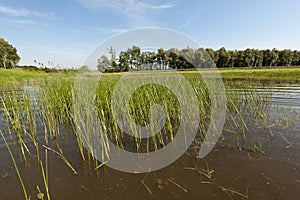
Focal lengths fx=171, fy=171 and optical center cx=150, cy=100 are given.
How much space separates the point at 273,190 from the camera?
1.89 meters

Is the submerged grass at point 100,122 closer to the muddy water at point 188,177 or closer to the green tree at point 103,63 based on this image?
the muddy water at point 188,177

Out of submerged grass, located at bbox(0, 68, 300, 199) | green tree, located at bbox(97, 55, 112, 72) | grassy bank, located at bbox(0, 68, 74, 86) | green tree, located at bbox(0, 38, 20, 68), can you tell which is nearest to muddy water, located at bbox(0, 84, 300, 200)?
submerged grass, located at bbox(0, 68, 300, 199)

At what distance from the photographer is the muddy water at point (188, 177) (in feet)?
6.24

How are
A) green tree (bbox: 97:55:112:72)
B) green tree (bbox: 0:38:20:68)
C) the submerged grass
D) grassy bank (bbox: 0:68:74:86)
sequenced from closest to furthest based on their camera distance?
the submerged grass < green tree (bbox: 97:55:112:72) < grassy bank (bbox: 0:68:74:86) < green tree (bbox: 0:38:20:68)

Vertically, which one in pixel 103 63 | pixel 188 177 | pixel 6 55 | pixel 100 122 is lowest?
pixel 188 177

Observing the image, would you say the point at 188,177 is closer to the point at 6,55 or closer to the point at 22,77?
the point at 22,77

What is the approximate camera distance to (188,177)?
2.19 metres

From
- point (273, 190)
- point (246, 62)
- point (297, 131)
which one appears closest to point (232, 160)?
point (273, 190)

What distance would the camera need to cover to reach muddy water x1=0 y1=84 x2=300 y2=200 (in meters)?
1.90

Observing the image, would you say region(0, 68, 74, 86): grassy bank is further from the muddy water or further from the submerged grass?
the muddy water

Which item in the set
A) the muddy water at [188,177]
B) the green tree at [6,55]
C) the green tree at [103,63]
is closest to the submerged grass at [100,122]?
the muddy water at [188,177]

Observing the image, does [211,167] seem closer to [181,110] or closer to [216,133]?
[216,133]

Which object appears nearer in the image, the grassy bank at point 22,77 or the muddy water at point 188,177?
the muddy water at point 188,177

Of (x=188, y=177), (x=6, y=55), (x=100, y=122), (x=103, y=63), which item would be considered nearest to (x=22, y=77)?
(x=103, y=63)
